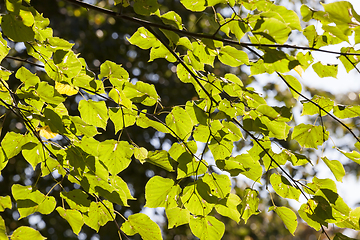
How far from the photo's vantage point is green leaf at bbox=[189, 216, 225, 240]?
3.16 feet

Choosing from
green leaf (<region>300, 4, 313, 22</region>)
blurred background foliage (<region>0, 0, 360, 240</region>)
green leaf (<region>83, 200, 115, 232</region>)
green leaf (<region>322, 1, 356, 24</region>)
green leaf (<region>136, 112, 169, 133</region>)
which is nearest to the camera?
green leaf (<region>322, 1, 356, 24</region>)

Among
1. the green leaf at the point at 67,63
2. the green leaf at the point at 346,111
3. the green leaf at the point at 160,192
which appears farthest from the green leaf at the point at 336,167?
the green leaf at the point at 67,63

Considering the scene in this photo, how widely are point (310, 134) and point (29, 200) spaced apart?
100 cm

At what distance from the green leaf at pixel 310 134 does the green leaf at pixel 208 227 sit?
415mm

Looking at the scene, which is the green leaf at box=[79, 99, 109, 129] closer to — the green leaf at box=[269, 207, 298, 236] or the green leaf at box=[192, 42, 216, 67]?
the green leaf at box=[192, 42, 216, 67]

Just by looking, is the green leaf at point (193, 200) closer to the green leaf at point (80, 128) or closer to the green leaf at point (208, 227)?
the green leaf at point (208, 227)

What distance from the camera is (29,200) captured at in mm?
966

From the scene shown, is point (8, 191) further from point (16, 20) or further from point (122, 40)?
point (16, 20)

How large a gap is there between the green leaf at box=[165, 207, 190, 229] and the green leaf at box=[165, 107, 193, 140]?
244mm

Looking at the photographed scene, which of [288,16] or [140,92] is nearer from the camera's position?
[288,16]

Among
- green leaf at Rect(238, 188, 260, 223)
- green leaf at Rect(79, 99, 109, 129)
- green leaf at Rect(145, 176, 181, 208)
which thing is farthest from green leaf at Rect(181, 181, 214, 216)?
green leaf at Rect(79, 99, 109, 129)

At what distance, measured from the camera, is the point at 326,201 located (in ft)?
2.98

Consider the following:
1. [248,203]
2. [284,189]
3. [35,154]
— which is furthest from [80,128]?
[284,189]

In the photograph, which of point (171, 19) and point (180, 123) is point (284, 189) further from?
point (171, 19)
